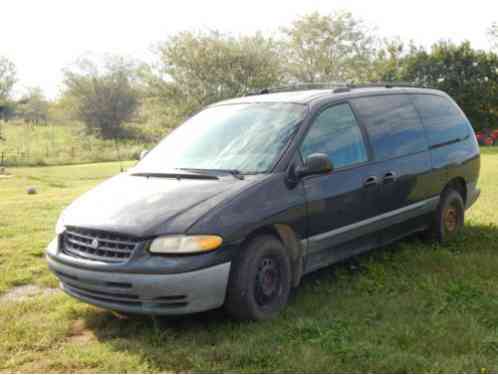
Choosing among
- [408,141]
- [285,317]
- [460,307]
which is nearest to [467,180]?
[408,141]

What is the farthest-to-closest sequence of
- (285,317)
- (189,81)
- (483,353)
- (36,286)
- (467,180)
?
(189,81) → (467,180) → (36,286) → (285,317) → (483,353)

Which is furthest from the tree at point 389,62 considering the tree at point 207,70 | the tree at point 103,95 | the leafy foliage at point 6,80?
the leafy foliage at point 6,80

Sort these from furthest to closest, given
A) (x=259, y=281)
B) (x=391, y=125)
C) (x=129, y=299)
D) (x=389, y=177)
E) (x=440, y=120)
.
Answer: (x=440, y=120) → (x=391, y=125) → (x=389, y=177) → (x=259, y=281) → (x=129, y=299)

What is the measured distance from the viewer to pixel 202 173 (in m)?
4.65

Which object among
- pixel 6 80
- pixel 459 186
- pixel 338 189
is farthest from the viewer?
pixel 6 80

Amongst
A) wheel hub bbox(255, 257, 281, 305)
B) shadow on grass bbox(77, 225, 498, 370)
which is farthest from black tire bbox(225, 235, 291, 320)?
shadow on grass bbox(77, 225, 498, 370)

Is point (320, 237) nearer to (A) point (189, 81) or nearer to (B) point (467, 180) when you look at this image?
(B) point (467, 180)

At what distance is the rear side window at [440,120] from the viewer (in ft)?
20.9

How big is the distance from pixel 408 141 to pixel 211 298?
9.85 feet

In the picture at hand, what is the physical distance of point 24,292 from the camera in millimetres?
5406

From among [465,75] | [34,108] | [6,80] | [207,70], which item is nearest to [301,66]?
[207,70]

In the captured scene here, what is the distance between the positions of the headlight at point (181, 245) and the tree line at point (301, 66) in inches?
1221

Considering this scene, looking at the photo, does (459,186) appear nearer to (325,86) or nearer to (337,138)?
(325,86)

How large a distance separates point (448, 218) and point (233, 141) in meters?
3.05
